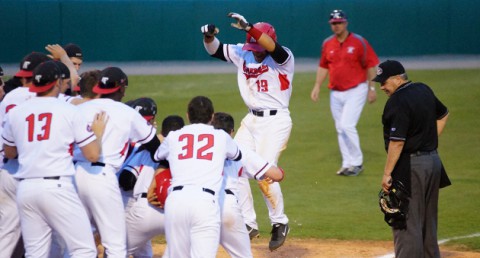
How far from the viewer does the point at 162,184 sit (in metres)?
7.27

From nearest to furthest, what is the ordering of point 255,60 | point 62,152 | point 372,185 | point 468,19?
point 62,152 < point 255,60 < point 372,185 < point 468,19

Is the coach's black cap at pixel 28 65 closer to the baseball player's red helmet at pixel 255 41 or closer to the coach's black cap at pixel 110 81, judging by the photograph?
the coach's black cap at pixel 110 81

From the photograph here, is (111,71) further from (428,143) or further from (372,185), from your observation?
(372,185)

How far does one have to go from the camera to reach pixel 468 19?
91.5ft

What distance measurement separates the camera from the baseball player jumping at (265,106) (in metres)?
9.16

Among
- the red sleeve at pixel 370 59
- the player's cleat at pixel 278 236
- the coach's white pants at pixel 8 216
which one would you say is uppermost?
the red sleeve at pixel 370 59

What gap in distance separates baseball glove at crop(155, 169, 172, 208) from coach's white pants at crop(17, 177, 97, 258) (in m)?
0.61

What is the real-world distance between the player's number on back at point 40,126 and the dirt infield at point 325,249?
2676mm

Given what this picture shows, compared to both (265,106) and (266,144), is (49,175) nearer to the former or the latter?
(266,144)

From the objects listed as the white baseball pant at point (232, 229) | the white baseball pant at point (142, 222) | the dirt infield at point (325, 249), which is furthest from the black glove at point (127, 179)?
the dirt infield at point (325, 249)

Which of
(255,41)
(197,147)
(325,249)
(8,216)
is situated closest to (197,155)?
(197,147)

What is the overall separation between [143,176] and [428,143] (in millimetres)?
2435

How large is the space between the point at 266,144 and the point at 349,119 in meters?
4.35

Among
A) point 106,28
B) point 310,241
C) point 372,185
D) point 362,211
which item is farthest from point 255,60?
point 106,28
